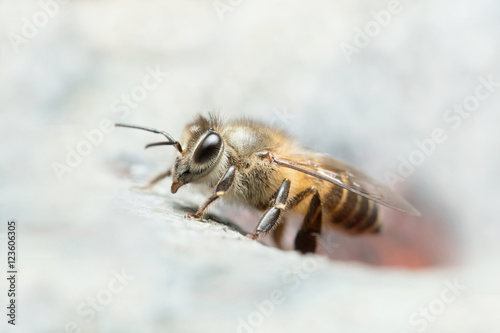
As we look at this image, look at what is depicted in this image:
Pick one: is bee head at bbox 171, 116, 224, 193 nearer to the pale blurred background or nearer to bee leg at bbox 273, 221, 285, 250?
the pale blurred background

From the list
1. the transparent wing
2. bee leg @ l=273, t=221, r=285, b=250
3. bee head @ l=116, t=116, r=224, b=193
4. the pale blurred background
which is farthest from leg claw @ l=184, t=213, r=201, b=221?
bee leg @ l=273, t=221, r=285, b=250

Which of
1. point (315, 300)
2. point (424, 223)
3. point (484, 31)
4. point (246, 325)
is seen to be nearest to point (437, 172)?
point (424, 223)

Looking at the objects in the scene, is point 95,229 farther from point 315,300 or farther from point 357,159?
point 357,159

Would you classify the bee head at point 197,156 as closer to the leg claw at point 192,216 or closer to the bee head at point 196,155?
the bee head at point 196,155

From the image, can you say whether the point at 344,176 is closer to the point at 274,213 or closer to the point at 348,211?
the point at 348,211

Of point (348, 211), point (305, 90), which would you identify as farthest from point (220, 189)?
point (305, 90)
